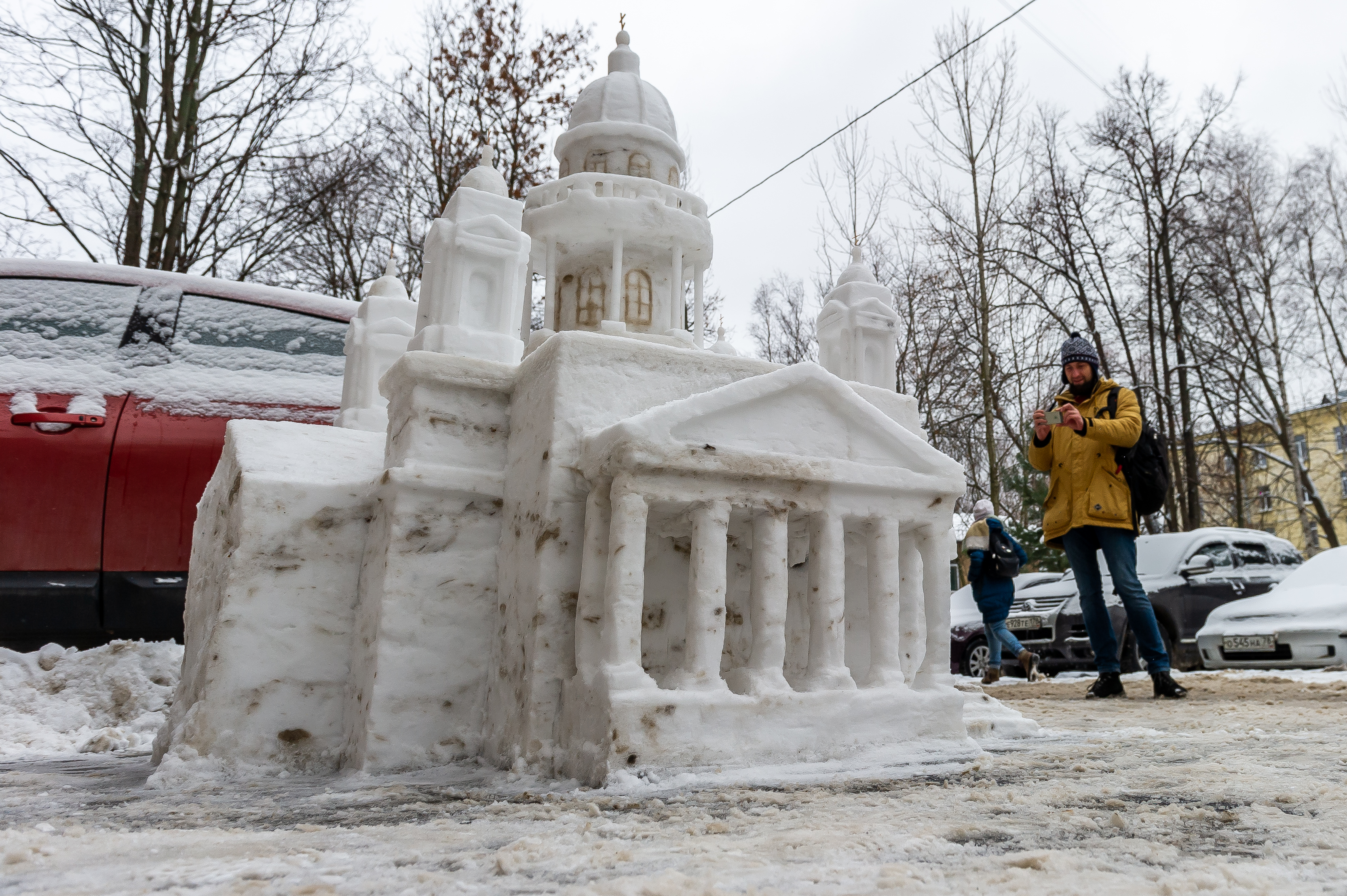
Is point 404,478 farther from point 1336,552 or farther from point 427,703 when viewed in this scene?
point 1336,552

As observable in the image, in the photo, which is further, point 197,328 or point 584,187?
point 584,187

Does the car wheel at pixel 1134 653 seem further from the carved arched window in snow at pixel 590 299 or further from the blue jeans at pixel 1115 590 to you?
the carved arched window in snow at pixel 590 299

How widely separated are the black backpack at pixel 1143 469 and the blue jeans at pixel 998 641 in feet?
10.9

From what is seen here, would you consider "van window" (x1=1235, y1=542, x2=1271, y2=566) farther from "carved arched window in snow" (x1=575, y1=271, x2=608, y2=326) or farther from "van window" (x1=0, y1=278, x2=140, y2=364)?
"van window" (x1=0, y1=278, x2=140, y2=364)

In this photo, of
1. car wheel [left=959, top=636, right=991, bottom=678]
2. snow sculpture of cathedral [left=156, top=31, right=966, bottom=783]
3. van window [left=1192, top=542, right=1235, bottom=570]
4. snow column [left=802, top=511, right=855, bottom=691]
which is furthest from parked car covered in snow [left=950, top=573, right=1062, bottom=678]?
snow column [left=802, top=511, right=855, bottom=691]

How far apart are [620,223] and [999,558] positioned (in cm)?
472

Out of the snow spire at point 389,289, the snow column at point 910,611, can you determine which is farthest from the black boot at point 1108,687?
the snow spire at point 389,289

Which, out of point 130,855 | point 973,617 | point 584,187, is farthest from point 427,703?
point 973,617

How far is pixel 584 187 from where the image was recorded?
669 cm

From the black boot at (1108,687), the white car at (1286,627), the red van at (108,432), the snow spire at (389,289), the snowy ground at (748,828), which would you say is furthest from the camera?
the white car at (1286,627)

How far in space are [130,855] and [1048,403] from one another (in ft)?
57.5

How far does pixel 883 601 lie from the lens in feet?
12.1

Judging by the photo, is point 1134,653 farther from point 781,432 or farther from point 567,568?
point 567,568

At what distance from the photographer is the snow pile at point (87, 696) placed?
447cm
